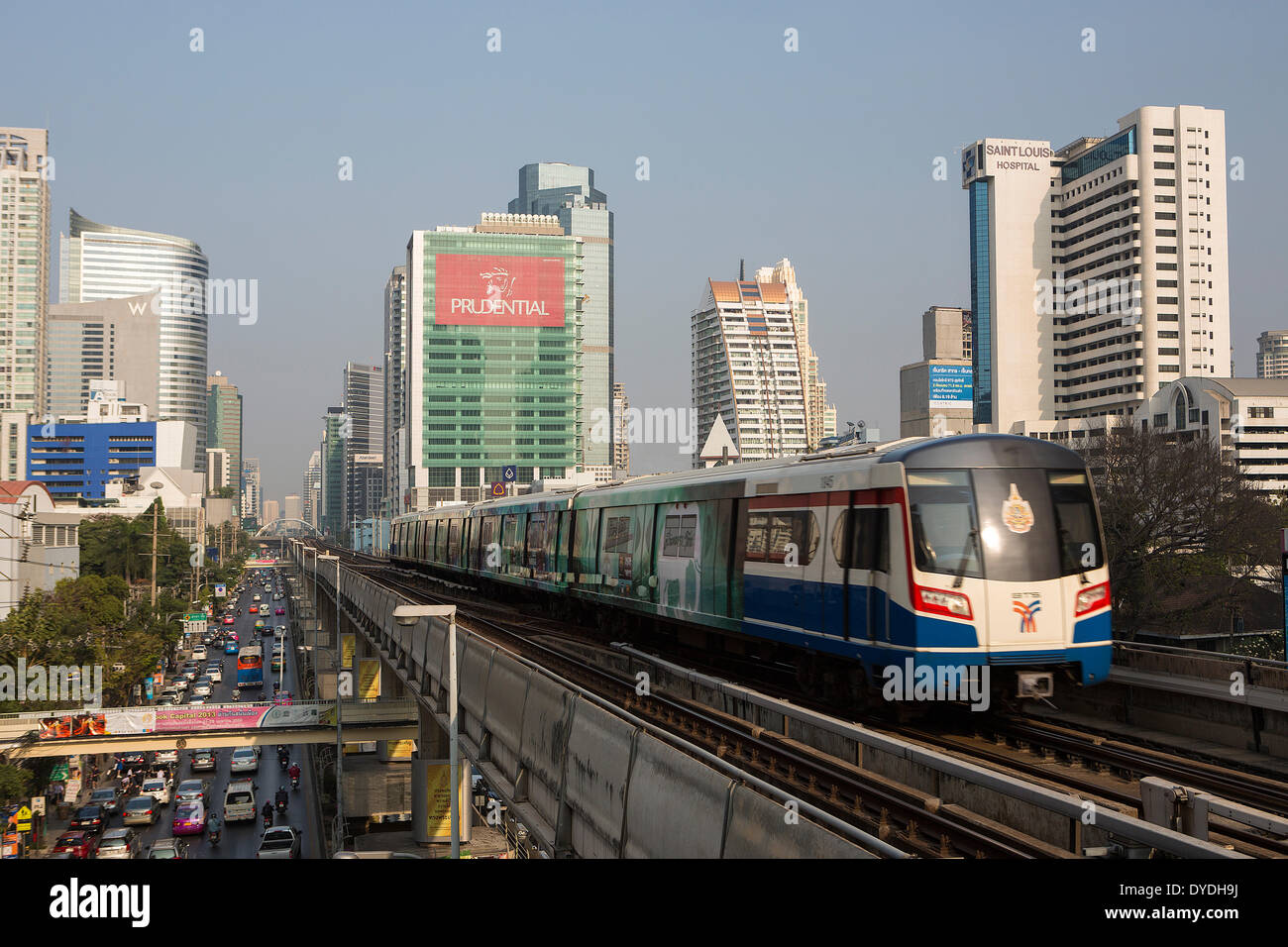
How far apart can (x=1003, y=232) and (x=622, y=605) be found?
497ft

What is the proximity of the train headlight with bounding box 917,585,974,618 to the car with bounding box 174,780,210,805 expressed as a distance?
135ft

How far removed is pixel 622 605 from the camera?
23422 mm

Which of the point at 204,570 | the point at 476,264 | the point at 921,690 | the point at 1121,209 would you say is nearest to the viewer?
the point at 921,690

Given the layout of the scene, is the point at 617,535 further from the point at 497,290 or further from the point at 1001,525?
the point at 497,290

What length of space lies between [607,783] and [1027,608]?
17.8 feet

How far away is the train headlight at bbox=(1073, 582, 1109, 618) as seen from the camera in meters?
12.6

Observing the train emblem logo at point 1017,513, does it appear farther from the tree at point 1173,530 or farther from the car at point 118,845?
the car at point 118,845

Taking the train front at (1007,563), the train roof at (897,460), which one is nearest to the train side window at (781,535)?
the train roof at (897,460)

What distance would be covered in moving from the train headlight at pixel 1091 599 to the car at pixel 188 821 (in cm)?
3798

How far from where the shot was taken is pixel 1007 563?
1233cm

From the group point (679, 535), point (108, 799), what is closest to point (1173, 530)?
point (679, 535)

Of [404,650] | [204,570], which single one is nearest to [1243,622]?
[404,650]
